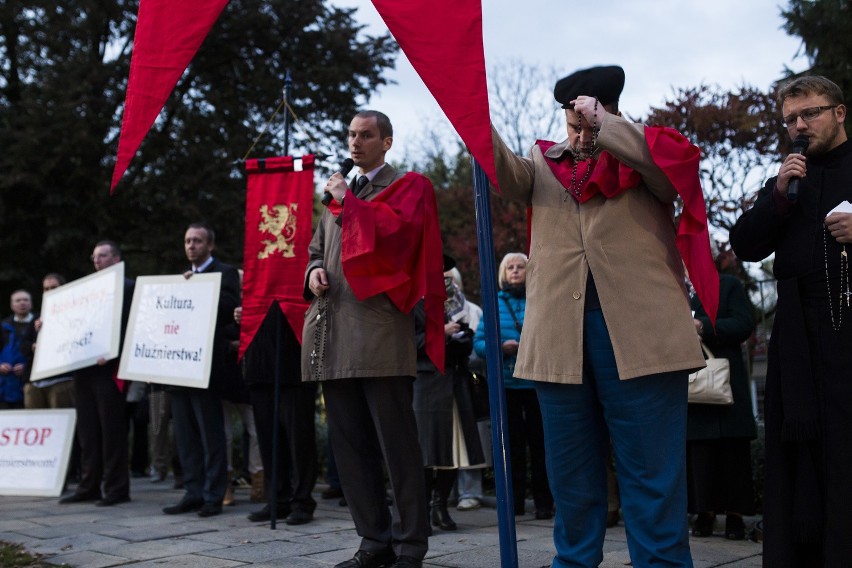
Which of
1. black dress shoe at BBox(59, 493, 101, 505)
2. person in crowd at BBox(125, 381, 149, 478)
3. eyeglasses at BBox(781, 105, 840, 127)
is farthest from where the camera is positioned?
person in crowd at BBox(125, 381, 149, 478)

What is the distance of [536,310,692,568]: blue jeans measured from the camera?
3.08 m

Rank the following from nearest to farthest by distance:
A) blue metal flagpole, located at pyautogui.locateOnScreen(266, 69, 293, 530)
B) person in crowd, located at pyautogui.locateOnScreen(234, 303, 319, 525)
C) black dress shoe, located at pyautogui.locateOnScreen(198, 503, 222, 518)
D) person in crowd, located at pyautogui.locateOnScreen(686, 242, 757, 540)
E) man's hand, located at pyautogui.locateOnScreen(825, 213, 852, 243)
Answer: man's hand, located at pyautogui.locateOnScreen(825, 213, 852, 243) < person in crowd, located at pyautogui.locateOnScreen(686, 242, 757, 540) < blue metal flagpole, located at pyautogui.locateOnScreen(266, 69, 293, 530) < person in crowd, located at pyautogui.locateOnScreen(234, 303, 319, 525) < black dress shoe, located at pyautogui.locateOnScreen(198, 503, 222, 518)

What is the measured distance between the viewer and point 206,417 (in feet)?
22.6

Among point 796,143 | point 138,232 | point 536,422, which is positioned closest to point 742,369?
point 536,422

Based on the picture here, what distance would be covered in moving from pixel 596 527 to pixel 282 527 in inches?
127

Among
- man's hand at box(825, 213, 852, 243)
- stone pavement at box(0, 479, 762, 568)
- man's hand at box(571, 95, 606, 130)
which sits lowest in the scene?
stone pavement at box(0, 479, 762, 568)

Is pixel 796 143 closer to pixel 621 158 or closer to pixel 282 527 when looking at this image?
pixel 621 158

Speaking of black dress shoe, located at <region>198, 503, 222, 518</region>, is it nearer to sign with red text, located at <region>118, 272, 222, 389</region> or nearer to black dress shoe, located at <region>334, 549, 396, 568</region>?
sign with red text, located at <region>118, 272, 222, 389</region>

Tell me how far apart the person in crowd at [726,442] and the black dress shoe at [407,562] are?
1.89m

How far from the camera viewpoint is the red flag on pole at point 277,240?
6.27 meters

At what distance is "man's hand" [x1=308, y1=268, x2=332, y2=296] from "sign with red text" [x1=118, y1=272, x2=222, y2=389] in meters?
2.42

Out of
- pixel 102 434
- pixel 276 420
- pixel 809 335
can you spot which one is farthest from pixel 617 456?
pixel 102 434

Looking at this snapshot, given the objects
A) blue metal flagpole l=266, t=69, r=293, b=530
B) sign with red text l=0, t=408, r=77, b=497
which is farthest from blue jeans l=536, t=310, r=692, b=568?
sign with red text l=0, t=408, r=77, b=497

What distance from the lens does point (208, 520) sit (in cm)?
639
